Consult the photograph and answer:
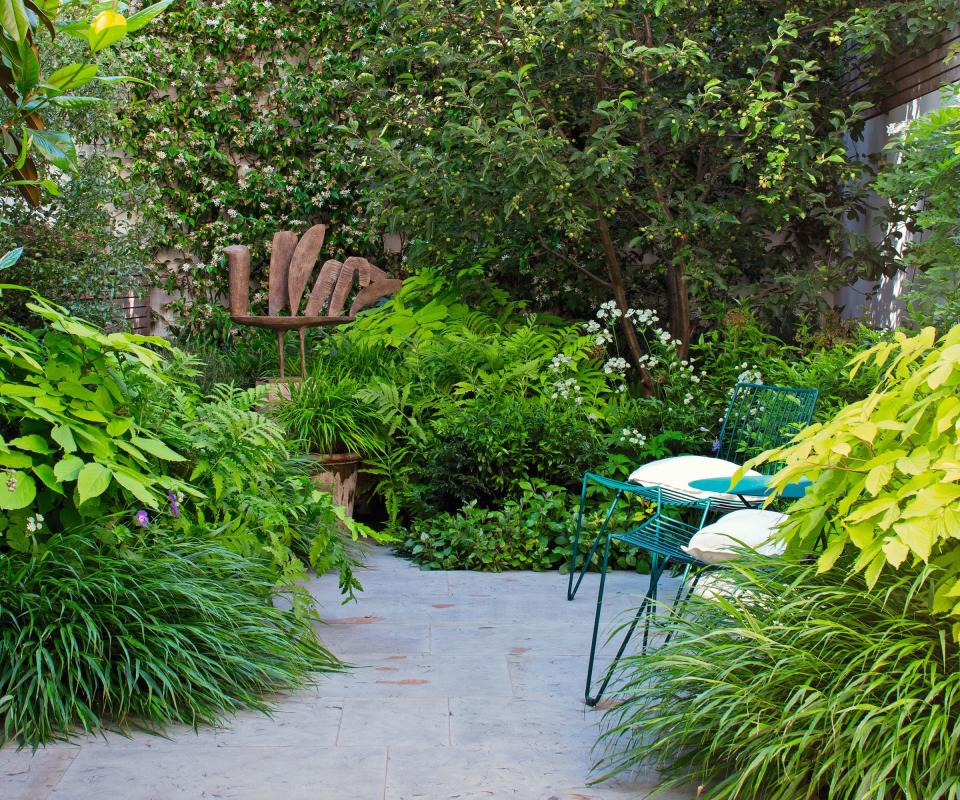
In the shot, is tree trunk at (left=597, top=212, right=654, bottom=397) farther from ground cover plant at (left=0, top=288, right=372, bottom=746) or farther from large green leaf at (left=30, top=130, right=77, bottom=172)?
large green leaf at (left=30, top=130, right=77, bottom=172)

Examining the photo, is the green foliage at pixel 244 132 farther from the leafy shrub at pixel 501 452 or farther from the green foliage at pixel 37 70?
the green foliage at pixel 37 70

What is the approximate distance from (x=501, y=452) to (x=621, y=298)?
5.81 ft

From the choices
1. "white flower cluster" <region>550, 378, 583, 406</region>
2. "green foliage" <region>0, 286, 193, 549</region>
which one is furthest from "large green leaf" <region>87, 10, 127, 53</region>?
"white flower cluster" <region>550, 378, 583, 406</region>

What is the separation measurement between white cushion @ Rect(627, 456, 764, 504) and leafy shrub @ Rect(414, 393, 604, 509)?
114 cm

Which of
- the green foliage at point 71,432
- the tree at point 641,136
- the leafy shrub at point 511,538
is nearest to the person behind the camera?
the green foliage at point 71,432

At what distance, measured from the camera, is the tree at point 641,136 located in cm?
563

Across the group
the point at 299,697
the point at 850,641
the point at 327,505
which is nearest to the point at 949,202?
the point at 850,641

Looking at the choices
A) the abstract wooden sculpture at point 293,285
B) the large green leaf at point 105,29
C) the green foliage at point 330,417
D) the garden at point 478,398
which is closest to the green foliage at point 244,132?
the garden at point 478,398

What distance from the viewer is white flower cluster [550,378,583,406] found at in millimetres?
5805

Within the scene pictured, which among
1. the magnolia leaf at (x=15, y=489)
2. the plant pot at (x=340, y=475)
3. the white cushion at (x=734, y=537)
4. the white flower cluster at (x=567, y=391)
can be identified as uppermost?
the magnolia leaf at (x=15, y=489)

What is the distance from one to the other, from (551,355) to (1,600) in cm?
389

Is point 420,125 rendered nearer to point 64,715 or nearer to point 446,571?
point 446,571

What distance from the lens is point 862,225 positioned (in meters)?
6.95

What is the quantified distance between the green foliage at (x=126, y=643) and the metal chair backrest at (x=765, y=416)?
2.62 meters
